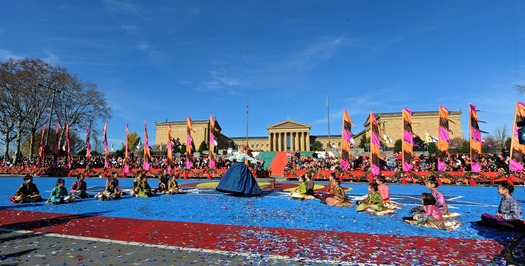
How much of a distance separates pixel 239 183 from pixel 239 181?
92 millimetres

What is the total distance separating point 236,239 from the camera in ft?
18.6

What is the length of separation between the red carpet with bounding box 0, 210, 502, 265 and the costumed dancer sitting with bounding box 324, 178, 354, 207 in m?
4.15

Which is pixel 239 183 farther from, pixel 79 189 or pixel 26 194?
pixel 26 194

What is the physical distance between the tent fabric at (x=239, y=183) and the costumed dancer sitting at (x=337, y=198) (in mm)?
3476

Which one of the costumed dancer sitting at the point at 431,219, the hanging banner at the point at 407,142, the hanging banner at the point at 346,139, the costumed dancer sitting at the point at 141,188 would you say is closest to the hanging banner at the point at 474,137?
the hanging banner at the point at 407,142

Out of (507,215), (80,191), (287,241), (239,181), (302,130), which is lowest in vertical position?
(287,241)

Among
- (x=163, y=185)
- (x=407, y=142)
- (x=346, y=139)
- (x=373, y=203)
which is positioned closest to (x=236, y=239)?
(x=373, y=203)

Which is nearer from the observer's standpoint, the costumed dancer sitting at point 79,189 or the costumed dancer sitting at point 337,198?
the costumed dancer sitting at point 337,198

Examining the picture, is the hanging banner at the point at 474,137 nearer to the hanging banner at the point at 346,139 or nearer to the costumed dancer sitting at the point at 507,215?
the hanging banner at the point at 346,139

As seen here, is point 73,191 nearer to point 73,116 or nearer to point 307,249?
point 307,249

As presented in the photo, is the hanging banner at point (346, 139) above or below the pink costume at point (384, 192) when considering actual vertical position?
above

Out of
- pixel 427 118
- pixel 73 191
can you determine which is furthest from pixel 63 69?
pixel 427 118

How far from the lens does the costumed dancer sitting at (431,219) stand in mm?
6594

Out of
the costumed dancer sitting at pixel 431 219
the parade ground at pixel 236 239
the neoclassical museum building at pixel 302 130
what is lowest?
the parade ground at pixel 236 239
